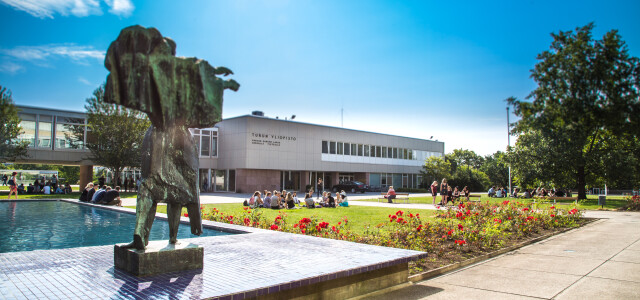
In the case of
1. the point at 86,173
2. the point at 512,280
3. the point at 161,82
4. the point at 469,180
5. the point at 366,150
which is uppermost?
the point at 366,150

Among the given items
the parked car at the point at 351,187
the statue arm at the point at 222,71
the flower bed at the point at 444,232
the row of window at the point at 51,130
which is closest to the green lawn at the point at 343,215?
the flower bed at the point at 444,232

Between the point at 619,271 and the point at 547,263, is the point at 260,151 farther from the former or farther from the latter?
the point at 619,271

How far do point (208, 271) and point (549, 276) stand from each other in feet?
17.6

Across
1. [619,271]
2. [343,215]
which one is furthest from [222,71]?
[343,215]

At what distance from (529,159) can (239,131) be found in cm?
2526

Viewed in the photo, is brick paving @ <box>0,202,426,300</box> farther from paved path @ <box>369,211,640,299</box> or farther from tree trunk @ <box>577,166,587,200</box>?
tree trunk @ <box>577,166,587,200</box>

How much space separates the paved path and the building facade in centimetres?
3266

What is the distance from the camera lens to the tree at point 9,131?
100 ft

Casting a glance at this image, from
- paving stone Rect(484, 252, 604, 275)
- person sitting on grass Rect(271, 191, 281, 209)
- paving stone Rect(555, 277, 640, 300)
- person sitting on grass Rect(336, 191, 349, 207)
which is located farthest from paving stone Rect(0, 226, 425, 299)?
person sitting on grass Rect(336, 191, 349, 207)

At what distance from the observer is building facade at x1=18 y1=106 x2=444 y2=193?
1464 inches

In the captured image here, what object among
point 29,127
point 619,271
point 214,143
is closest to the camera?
point 619,271

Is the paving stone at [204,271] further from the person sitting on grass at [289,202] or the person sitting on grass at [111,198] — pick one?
the person sitting on grass at [111,198]

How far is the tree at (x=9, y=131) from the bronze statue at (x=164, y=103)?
32216 millimetres

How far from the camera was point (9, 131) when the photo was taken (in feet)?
102
